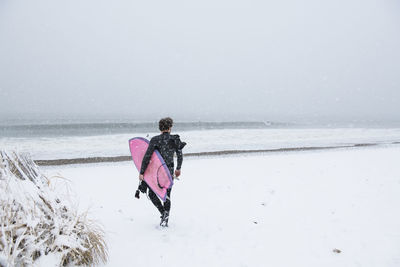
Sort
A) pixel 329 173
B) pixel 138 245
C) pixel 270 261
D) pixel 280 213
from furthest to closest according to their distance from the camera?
pixel 329 173
pixel 280 213
pixel 138 245
pixel 270 261

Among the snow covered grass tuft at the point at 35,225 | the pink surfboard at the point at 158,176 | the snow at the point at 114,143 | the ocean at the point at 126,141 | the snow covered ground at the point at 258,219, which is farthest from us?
the ocean at the point at 126,141

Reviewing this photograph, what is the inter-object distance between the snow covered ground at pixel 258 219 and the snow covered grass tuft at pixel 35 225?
2.28 ft

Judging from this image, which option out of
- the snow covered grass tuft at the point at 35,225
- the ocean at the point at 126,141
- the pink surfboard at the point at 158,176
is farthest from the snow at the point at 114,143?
the snow covered grass tuft at the point at 35,225

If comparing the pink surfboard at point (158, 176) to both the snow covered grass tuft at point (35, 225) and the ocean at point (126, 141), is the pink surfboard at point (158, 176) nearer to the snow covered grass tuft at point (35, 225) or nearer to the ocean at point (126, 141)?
the snow covered grass tuft at point (35, 225)

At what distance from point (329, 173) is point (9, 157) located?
915 cm

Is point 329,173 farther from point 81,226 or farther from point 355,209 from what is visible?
point 81,226

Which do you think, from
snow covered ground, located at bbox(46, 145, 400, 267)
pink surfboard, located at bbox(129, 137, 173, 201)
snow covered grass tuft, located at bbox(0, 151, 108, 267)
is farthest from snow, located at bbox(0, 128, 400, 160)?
snow covered grass tuft, located at bbox(0, 151, 108, 267)

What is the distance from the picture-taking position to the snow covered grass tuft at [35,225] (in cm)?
242

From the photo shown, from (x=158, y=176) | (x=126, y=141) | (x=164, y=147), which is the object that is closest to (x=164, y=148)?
(x=164, y=147)

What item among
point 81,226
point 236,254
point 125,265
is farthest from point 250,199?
point 81,226

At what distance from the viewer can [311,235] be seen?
4426 mm

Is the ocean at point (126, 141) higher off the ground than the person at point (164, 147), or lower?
lower

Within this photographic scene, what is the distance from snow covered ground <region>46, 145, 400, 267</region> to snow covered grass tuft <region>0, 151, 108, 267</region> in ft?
2.28

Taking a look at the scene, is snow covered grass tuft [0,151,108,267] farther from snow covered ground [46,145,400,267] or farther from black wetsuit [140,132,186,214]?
black wetsuit [140,132,186,214]
